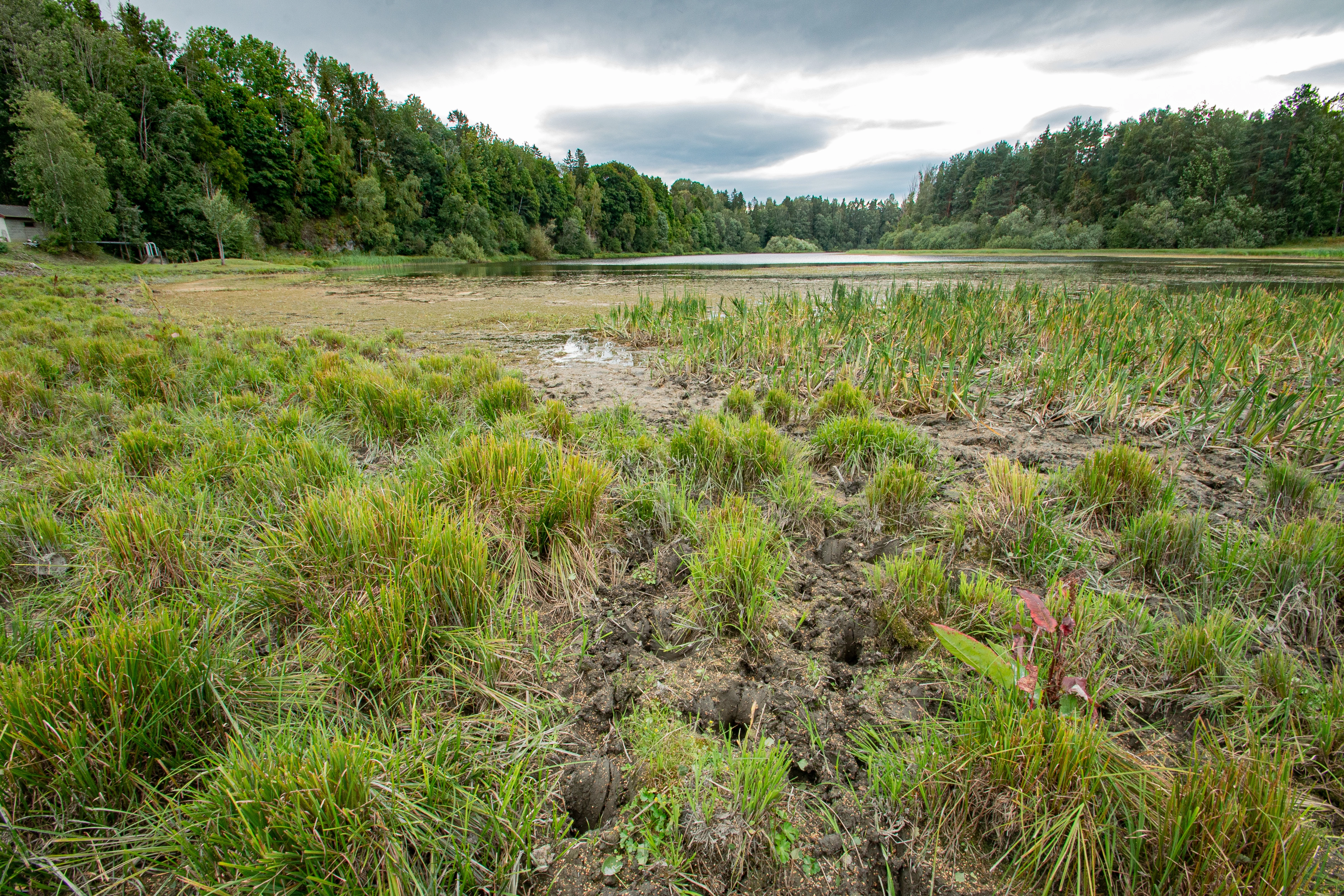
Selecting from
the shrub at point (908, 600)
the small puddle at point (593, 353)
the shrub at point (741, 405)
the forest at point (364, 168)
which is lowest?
the shrub at point (908, 600)

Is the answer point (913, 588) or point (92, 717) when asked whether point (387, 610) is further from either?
point (913, 588)

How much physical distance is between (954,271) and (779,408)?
2347 centimetres

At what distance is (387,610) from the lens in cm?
142

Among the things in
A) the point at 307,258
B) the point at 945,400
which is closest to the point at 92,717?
the point at 945,400

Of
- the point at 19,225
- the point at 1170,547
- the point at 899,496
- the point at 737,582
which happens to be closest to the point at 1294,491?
the point at 1170,547

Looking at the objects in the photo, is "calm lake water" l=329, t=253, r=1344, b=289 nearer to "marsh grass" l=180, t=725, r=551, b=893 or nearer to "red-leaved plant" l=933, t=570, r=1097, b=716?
"red-leaved plant" l=933, t=570, r=1097, b=716

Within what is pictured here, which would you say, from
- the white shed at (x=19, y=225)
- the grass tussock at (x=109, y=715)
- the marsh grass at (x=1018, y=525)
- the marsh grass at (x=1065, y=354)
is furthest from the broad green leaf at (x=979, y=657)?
the white shed at (x=19, y=225)

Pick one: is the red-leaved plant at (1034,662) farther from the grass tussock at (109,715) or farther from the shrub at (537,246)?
the shrub at (537,246)

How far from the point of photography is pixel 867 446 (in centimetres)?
308

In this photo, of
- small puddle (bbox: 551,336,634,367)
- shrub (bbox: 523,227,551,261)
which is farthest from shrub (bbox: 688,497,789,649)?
shrub (bbox: 523,227,551,261)

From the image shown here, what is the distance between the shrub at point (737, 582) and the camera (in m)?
1.75

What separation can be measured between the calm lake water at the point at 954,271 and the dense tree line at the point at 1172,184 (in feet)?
39.1

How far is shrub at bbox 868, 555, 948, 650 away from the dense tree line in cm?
5815

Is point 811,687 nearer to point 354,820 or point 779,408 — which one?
point 354,820
